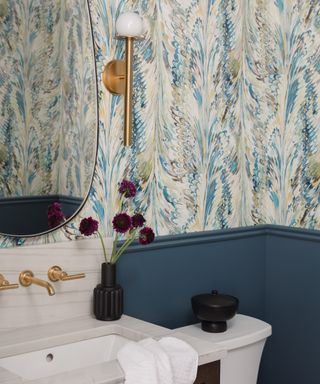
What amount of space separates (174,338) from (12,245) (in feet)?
1.83

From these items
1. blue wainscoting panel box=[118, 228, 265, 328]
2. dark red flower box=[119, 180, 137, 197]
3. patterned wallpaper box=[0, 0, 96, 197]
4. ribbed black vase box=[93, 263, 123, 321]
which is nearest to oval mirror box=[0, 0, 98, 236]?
patterned wallpaper box=[0, 0, 96, 197]

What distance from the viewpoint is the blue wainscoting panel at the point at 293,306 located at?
8.38ft

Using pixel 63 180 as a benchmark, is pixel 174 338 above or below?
below

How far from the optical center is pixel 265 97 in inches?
106

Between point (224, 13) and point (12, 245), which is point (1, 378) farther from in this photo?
point (224, 13)

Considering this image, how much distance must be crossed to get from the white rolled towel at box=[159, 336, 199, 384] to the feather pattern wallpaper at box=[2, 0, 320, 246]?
1.80 feet

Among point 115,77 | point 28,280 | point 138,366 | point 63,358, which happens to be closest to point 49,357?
point 63,358

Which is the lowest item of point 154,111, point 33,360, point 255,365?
point 255,365

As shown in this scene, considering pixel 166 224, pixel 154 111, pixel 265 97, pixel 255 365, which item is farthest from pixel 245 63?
pixel 255 365

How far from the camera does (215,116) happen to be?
2.60 metres

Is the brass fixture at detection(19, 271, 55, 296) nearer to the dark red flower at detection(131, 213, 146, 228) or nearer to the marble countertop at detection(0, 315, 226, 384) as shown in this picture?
the marble countertop at detection(0, 315, 226, 384)

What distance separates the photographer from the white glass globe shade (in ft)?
7.11

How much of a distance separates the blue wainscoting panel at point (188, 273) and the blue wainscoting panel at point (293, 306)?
7 centimetres

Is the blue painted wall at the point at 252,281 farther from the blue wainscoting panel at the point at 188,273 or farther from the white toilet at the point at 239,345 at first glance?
the white toilet at the point at 239,345
